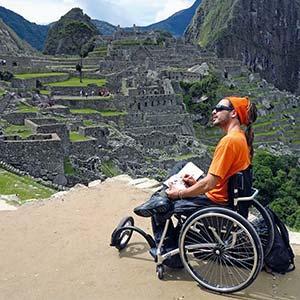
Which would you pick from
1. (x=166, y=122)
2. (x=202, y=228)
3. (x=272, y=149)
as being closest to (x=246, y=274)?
(x=202, y=228)

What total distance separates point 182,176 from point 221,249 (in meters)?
A: 0.80

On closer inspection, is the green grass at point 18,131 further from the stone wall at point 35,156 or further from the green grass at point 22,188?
the green grass at point 22,188

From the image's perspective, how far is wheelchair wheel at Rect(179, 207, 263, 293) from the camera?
→ 4.38 metres

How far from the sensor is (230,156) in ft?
14.8

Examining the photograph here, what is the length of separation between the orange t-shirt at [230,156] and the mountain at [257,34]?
4619 inches

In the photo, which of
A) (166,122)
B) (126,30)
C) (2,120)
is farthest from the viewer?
(126,30)

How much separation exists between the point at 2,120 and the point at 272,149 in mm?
21971

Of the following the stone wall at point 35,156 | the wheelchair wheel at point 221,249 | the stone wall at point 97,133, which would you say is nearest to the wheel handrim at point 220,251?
A: the wheelchair wheel at point 221,249

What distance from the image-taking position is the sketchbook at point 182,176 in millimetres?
4945

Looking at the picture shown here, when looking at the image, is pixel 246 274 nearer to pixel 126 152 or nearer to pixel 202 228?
pixel 202 228

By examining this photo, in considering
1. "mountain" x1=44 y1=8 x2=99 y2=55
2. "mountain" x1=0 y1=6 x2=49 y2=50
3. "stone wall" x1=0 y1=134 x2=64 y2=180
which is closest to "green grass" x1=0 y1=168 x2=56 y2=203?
"stone wall" x1=0 y1=134 x2=64 y2=180

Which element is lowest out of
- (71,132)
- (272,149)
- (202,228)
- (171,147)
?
(272,149)

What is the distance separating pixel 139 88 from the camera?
3388cm

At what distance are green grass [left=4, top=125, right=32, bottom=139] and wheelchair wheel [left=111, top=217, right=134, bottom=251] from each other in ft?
40.1
